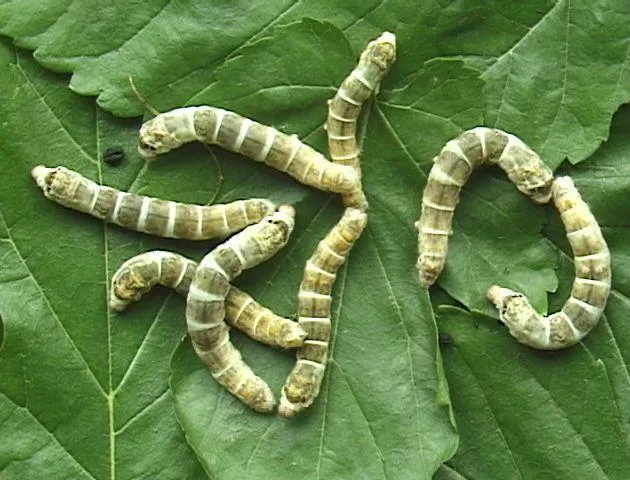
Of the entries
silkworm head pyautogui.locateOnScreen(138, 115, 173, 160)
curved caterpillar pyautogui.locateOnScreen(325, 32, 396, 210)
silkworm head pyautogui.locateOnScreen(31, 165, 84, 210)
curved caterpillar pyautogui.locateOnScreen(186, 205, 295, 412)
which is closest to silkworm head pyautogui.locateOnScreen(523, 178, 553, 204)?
curved caterpillar pyautogui.locateOnScreen(325, 32, 396, 210)

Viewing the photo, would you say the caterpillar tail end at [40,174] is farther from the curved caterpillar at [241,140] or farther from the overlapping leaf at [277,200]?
the curved caterpillar at [241,140]

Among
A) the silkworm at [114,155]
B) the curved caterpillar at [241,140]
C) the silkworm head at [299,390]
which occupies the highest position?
the curved caterpillar at [241,140]

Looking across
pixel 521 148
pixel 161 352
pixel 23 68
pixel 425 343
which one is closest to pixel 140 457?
pixel 161 352

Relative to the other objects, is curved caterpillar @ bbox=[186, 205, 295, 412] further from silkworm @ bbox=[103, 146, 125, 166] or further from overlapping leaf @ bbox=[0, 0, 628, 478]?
silkworm @ bbox=[103, 146, 125, 166]

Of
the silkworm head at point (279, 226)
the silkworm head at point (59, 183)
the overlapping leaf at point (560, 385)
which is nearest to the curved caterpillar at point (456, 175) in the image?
the overlapping leaf at point (560, 385)

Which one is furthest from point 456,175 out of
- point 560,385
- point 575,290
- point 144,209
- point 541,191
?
point 144,209
